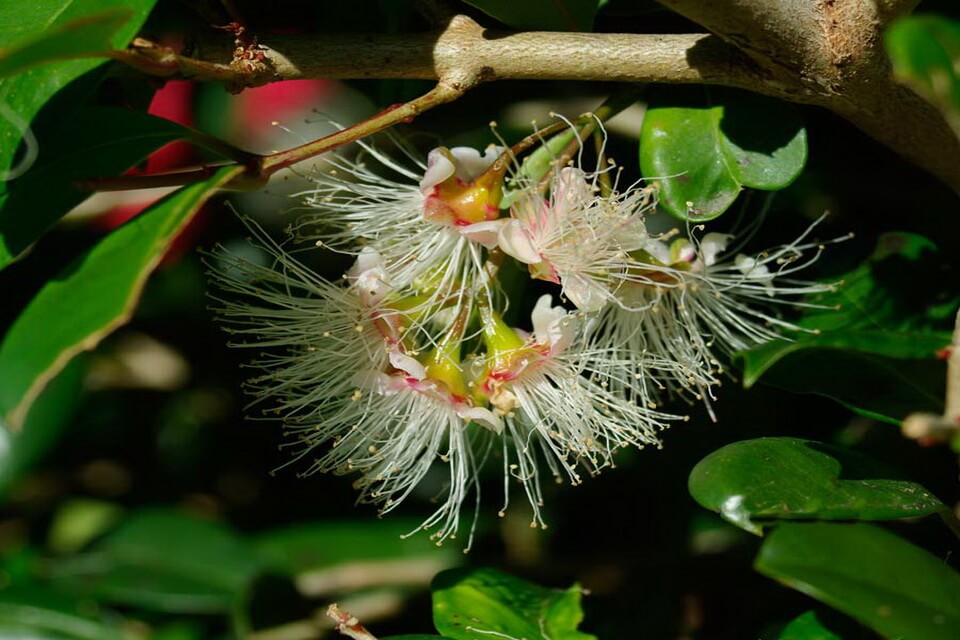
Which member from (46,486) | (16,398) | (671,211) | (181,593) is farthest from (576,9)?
(46,486)

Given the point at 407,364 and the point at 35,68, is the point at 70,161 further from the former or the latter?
the point at 407,364

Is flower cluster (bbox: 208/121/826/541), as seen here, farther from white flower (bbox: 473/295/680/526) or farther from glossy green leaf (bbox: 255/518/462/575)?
glossy green leaf (bbox: 255/518/462/575)

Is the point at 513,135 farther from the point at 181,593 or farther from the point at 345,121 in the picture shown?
the point at 181,593

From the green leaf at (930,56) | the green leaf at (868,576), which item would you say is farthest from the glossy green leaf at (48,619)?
the green leaf at (930,56)

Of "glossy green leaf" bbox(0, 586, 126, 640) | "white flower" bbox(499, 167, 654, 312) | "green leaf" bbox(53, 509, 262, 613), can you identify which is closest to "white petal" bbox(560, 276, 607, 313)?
"white flower" bbox(499, 167, 654, 312)

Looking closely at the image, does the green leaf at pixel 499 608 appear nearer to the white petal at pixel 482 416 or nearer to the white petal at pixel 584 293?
the white petal at pixel 482 416

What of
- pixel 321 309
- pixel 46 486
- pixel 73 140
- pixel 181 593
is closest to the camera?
pixel 73 140
